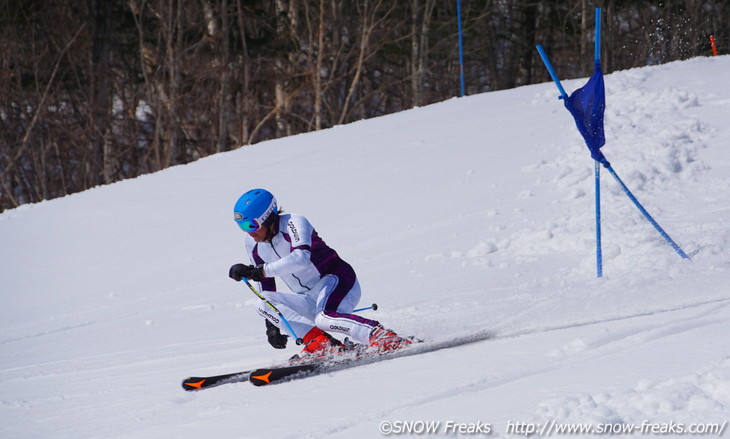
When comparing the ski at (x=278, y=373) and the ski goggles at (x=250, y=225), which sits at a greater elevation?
the ski goggles at (x=250, y=225)

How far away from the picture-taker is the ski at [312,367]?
526cm

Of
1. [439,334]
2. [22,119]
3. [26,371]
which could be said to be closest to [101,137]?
[22,119]

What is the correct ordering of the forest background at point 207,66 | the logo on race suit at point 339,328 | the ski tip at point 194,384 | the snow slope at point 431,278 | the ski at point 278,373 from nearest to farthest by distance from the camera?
the snow slope at point 431,278, the ski at point 278,373, the ski tip at point 194,384, the logo on race suit at point 339,328, the forest background at point 207,66

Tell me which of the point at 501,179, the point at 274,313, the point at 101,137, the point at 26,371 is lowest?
the point at 26,371

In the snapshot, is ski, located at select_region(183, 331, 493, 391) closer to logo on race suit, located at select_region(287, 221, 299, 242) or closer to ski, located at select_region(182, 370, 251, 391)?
ski, located at select_region(182, 370, 251, 391)

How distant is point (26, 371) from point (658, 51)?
15769 mm

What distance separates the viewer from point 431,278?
26.5 feet

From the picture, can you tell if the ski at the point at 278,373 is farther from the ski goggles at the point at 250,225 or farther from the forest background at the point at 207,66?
the forest background at the point at 207,66

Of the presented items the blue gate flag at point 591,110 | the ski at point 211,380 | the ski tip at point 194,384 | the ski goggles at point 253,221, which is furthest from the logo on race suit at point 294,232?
A: the blue gate flag at point 591,110

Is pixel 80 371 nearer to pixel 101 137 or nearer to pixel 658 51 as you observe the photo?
pixel 658 51

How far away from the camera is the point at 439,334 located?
19.8ft

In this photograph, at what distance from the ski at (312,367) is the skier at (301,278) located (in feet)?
0.30

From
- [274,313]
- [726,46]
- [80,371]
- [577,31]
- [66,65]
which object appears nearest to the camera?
[274,313]

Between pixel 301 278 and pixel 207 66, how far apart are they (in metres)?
19.2
